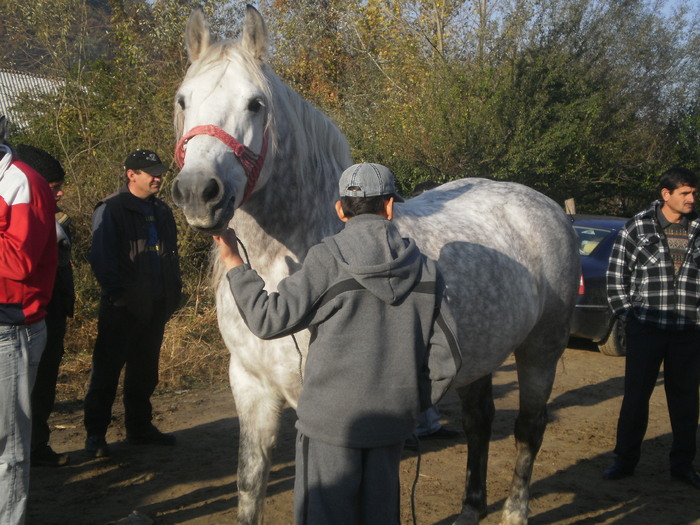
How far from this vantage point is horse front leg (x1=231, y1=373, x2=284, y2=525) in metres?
3.00

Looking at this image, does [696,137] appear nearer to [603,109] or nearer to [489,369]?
[603,109]

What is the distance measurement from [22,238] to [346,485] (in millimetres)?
1682

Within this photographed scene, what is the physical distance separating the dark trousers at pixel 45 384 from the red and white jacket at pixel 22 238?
1765mm

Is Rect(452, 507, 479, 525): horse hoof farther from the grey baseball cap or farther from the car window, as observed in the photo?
the car window

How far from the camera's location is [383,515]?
7.25 feet

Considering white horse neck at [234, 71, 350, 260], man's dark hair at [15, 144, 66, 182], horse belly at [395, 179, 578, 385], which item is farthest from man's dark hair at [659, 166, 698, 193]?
man's dark hair at [15, 144, 66, 182]

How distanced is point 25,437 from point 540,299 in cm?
292

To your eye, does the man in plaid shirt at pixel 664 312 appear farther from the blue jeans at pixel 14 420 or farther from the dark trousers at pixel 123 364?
the blue jeans at pixel 14 420

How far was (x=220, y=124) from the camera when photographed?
2506 mm

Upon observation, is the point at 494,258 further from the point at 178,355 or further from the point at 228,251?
the point at 178,355

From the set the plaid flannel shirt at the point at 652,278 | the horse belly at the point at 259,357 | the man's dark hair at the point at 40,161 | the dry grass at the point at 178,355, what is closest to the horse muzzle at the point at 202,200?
the horse belly at the point at 259,357

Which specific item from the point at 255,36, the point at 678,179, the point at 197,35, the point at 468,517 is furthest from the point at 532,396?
the point at 197,35

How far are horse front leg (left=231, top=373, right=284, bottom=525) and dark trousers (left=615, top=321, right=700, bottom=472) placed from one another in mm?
2910

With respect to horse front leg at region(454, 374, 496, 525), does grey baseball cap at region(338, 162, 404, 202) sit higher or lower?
higher
